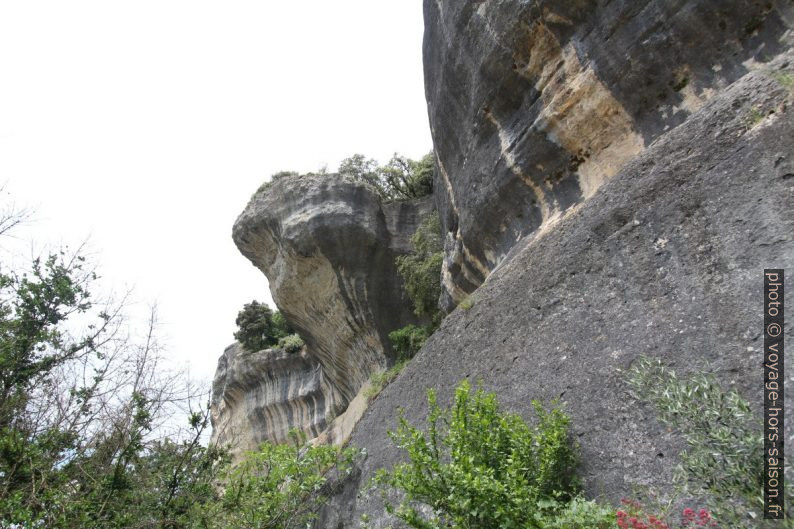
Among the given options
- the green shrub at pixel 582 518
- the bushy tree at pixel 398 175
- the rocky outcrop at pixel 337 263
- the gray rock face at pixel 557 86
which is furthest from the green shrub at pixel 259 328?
the green shrub at pixel 582 518

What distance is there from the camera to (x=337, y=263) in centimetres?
1389

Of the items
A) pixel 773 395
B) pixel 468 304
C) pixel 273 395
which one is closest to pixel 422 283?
pixel 468 304

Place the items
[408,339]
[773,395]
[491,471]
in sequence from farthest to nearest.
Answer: [408,339] < [491,471] < [773,395]

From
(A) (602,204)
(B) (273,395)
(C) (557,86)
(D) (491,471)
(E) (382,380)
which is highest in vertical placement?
(C) (557,86)

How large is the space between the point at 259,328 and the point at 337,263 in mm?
7772

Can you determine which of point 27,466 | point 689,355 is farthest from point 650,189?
point 27,466

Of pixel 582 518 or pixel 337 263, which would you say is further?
pixel 337 263

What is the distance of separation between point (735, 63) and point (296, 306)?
12.3m

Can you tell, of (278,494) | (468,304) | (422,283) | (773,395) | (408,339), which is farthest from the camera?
(408,339)

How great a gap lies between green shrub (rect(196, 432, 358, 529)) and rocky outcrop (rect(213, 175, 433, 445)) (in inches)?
252

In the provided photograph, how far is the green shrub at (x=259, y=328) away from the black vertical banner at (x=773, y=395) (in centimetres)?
1795

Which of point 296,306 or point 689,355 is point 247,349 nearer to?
point 296,306

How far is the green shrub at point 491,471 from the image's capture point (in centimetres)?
367

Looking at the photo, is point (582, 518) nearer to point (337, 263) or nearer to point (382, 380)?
point (382, 380)
